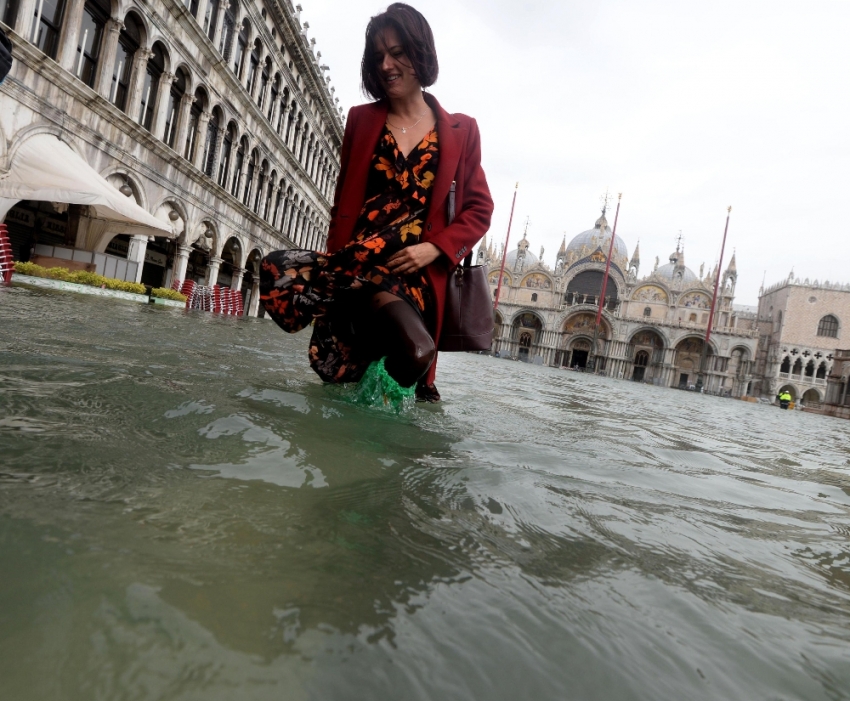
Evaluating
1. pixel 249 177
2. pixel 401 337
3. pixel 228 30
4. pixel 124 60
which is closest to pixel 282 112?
pixel 249 177

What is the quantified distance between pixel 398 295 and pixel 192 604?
1722 mm

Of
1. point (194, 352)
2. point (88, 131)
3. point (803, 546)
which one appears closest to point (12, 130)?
point (88, 131)

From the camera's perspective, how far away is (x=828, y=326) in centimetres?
5012

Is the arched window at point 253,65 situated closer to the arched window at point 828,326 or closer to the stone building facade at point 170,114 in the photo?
the stone building facade at point 170,114

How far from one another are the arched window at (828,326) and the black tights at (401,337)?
2362 inches

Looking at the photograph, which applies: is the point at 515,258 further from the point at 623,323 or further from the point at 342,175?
the point at 342,175

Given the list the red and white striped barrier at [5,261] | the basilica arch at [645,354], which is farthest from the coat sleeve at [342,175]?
the basilica arch at [645,354]

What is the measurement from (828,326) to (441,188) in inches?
2377

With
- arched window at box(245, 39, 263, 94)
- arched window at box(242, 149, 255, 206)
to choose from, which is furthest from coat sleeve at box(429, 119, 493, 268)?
arched window at box(242, 149, 255, 206)

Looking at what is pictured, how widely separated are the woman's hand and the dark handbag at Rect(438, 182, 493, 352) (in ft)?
0.86

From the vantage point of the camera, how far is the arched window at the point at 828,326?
1964 inches

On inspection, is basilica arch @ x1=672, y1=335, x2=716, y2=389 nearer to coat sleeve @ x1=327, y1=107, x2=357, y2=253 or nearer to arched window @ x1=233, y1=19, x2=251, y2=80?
arched window @ x1=233, y1=19, x2=251, y2=80

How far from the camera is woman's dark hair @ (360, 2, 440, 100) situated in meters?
2.35

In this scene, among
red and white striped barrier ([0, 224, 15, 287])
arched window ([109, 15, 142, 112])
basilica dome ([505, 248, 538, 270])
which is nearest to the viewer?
red and white striped barrier ([0, 224, 15, 287])
